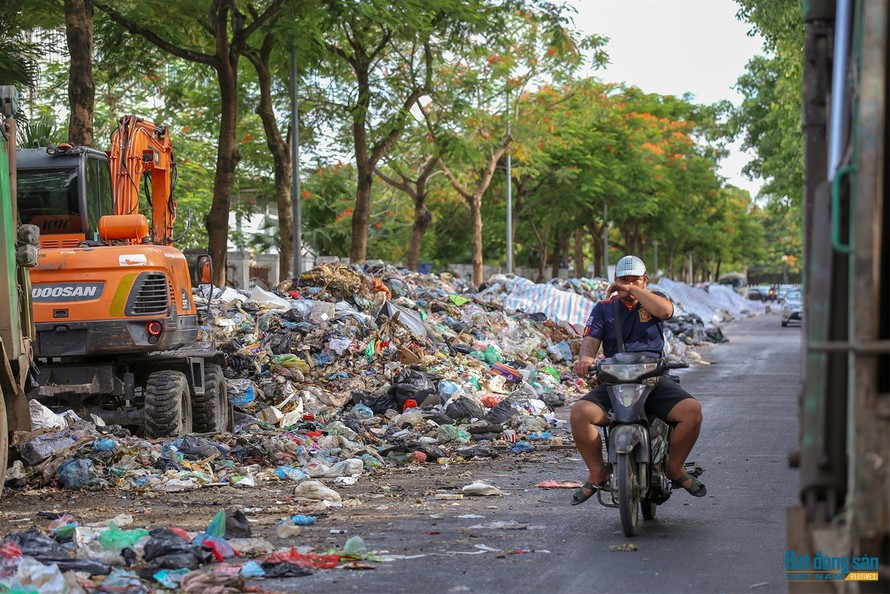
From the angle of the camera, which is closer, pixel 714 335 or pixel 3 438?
pixel 3 438

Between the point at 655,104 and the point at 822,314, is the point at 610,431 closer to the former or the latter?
the point at 822,314

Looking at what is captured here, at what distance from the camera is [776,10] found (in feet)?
62.8

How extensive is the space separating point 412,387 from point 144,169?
162 inches

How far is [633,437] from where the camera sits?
286 inches

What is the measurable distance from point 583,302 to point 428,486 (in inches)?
655

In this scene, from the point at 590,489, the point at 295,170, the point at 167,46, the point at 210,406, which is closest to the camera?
the point at 590,489

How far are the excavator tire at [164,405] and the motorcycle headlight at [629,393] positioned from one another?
18.1 feet

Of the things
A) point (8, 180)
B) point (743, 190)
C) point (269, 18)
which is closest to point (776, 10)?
point (269, 18)

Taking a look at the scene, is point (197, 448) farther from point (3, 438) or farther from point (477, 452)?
point (477, 452)

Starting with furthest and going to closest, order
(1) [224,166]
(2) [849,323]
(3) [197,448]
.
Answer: (1) [224,166]
(3) [197,448]
(2) [849,323]

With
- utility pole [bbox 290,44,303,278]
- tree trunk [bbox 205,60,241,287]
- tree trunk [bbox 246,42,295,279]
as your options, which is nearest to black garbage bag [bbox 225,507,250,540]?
tree trunk [bbox 205,60,241,287]

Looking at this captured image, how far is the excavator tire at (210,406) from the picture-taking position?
12781 mm

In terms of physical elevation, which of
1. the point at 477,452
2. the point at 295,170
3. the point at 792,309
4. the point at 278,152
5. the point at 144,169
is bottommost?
the point at 792,309

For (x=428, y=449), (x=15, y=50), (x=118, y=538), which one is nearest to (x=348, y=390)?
(x=428, y=449)
